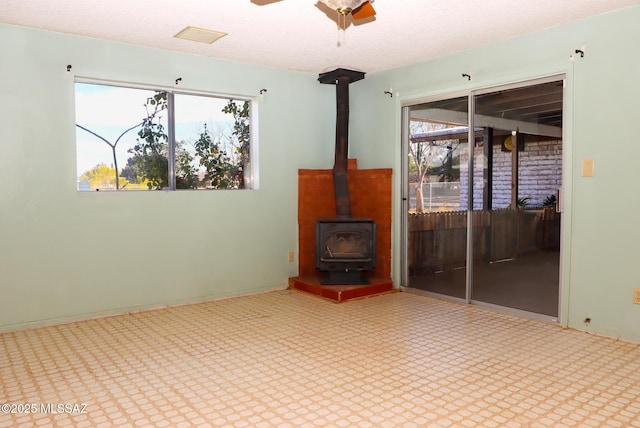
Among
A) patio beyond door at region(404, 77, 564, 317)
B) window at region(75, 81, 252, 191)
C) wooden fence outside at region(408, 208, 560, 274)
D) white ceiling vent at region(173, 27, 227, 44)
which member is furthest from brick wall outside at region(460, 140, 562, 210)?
white ceiling vent at region(173, 27, 227, 44)

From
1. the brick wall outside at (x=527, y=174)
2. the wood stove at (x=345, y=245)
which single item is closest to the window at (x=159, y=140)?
the wood stove at (x=345, y=245)

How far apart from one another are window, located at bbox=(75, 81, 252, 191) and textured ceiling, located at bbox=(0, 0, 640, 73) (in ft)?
1.57

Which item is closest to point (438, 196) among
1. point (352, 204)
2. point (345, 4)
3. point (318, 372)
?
point (352, 204)

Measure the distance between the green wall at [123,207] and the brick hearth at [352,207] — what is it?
0.42 ft

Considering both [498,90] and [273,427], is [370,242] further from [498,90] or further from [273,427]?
[273,427]

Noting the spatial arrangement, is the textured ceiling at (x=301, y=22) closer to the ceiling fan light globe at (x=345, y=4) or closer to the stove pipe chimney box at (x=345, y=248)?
the ceiling fan light globe at (x=345, y=4)

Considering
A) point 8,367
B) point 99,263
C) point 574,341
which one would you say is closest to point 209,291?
point 99,263

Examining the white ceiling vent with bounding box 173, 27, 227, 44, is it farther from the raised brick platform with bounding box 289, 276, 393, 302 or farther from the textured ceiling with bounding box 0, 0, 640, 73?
the raised brick platform with bounding box 289, 276, 393, 302

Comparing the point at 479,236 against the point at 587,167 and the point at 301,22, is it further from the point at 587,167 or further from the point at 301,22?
the point at 301,22

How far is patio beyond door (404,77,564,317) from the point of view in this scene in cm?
382

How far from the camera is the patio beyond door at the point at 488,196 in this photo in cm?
382

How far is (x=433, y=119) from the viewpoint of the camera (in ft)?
15.2

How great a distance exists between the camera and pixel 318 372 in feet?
9.14

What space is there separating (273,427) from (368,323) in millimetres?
1733
